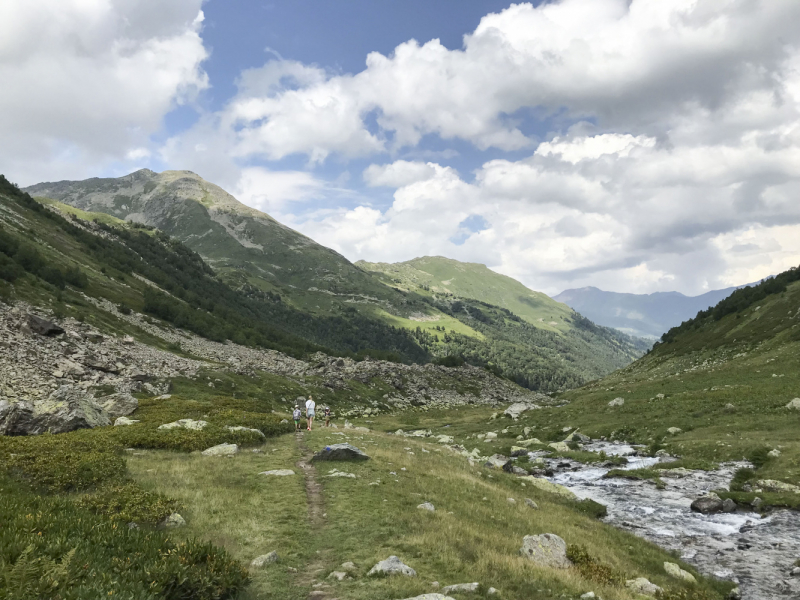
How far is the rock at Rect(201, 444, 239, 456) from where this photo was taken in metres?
26.0

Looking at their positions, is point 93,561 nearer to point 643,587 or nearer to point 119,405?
point 643,587

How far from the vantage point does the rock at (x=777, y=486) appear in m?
24.4

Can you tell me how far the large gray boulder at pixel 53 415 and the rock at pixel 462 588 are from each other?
94.7ft

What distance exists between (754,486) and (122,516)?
34164mm

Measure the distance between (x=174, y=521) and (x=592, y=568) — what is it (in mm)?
14911

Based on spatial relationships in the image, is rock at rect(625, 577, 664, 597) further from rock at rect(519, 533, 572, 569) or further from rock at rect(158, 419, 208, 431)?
rock at rect(158, 419, 208, 431)

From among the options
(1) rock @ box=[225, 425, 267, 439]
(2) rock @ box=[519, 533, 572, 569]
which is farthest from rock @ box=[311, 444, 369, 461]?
(2) rock @ box=[519, 533, 572, 569]

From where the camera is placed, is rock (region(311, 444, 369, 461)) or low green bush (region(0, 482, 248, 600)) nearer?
low green bush (region(0, 482, 248, 600))

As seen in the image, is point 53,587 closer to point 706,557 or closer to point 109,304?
point 706,557

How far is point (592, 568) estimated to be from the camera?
1468 centimetres

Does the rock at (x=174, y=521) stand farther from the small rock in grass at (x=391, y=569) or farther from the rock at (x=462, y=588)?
the rock at (x=462, y=588)

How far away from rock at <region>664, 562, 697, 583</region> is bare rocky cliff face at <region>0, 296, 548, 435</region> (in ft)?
118

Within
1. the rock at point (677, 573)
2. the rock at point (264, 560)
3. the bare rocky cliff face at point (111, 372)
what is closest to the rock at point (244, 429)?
the bare rocky cliff face at point (111, 372)

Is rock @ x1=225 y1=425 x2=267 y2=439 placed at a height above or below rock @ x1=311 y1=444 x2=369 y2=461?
below
